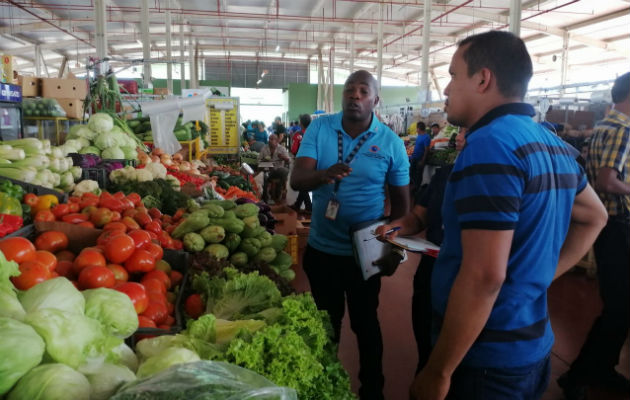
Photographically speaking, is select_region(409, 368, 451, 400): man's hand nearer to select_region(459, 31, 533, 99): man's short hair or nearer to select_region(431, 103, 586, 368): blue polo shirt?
select_region(431, 103, 586, 368): blue polo shirt

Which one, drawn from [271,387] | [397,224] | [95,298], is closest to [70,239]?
[95,298]

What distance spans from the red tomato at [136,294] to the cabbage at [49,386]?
2.42 feet

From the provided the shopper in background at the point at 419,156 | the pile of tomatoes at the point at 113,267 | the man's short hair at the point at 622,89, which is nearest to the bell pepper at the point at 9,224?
the pile of tomatoes at the point at 113,267

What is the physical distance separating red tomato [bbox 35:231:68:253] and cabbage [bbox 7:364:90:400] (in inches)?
56.9

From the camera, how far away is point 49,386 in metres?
0.91

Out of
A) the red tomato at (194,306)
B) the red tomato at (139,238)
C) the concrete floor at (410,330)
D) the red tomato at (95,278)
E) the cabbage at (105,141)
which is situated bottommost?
the concrete floor at (410,330)

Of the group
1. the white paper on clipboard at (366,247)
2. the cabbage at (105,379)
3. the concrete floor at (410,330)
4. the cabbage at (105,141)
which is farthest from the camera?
the cabbage at (105,141)

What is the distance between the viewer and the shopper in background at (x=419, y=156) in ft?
29.7

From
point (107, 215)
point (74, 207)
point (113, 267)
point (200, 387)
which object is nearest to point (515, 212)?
point (200, 387)

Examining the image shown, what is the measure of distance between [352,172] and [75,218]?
5.09ft

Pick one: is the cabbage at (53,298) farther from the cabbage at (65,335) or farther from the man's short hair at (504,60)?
the man's short hair at (504,60)

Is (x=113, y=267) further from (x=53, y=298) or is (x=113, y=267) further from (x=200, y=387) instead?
(x=200, y=387)

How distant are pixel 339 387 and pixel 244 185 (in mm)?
4829

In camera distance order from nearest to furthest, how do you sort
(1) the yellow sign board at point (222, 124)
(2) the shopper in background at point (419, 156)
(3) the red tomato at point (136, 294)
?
1. (3) the red tomato at point (136, 294)
2. (1) the yellow sign board at point (222, 124)
3. (2) the shopper in background at point (419, 156)
